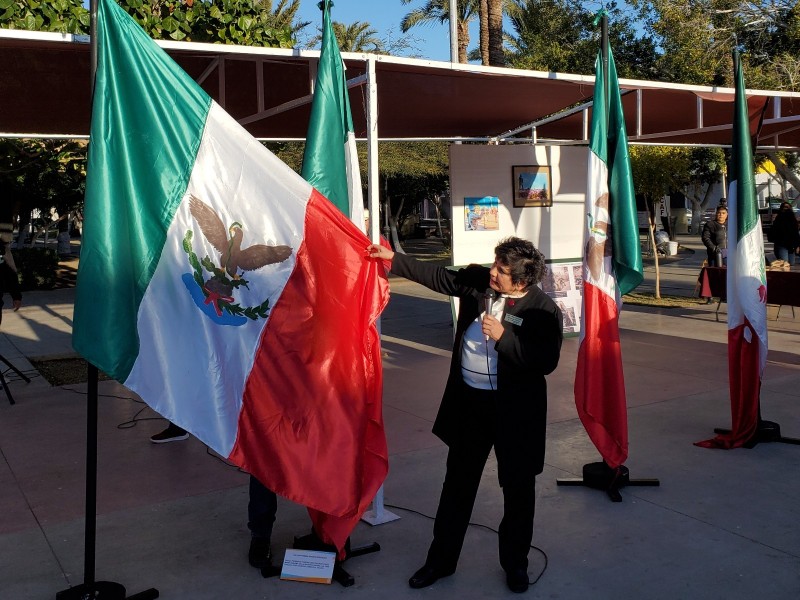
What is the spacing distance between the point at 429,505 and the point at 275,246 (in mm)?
2110

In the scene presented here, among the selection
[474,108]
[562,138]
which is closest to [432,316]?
[562,138]

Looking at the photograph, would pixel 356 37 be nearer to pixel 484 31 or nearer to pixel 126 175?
pixel 484 31

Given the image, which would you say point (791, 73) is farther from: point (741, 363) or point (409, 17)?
point (409, 17)

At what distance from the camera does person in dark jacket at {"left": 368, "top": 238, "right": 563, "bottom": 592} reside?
3.97 meters

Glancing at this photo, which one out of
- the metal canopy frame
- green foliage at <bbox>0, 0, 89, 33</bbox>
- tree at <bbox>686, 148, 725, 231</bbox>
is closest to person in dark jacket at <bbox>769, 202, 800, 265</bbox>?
the metal canopy frame

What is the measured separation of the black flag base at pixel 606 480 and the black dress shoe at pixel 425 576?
1584mm

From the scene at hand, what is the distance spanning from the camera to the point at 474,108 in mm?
10062

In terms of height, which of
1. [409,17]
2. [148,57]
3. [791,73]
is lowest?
[148,57]

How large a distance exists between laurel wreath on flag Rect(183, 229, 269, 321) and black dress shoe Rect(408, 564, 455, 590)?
4.86 ft

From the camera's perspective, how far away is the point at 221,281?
3.93 metres

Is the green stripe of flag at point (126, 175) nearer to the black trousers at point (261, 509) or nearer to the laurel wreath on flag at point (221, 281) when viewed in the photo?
the laurel wreath on flag at point (221, 281)

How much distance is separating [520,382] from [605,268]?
1851mm

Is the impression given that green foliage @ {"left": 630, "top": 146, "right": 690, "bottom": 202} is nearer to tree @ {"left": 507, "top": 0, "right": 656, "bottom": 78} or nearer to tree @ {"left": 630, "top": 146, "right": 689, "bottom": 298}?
tree @ {"left": 630, "top": 146, "right": 689, "bottom": 298}

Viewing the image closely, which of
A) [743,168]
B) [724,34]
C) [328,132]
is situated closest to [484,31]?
[724,34]
